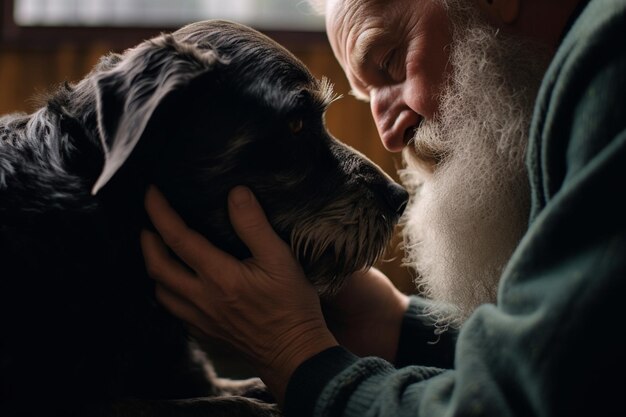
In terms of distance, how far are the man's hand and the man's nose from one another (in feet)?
1.47

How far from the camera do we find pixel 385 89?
152cm

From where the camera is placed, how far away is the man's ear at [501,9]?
1.36m

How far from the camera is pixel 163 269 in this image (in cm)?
117

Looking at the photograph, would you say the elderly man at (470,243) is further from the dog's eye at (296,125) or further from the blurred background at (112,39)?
the blurred background at (112,39)

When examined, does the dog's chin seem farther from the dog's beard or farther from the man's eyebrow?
the man's eyebrow

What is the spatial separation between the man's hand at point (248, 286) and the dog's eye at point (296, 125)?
152mm

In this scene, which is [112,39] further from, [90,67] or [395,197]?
[395,197]

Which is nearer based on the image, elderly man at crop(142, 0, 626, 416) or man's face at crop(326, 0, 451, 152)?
elderly man at crop(142, 0, 626, 416)

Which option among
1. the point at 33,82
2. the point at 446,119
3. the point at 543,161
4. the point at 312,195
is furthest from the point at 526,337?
the point at 33,82

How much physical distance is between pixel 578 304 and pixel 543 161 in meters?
0.23

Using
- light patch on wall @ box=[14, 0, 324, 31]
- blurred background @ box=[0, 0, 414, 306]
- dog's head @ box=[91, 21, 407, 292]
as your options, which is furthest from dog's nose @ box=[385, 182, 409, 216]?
light patch on wall @ box=[14, 0, 324, 31]

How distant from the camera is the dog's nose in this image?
4.32 feet

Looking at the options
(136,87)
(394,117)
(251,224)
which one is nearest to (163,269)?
(251,224)

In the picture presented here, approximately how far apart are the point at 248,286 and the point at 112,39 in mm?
2315
